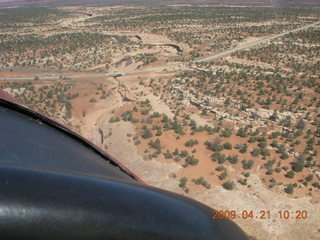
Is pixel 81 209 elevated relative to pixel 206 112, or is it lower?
elevated

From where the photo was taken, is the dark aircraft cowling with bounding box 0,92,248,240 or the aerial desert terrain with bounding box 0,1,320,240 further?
the aerial desert terrain with bounding box 0,1,320,240

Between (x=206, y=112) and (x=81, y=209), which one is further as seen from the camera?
(x=206, y=112)

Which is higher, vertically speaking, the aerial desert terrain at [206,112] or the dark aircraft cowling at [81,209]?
the dark aircraft cowling at [81,209]

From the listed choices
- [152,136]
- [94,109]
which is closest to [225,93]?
[152,136]

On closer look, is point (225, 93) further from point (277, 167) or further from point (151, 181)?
point (151, 181)

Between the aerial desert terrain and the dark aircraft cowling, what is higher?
the dark aircraft cowling

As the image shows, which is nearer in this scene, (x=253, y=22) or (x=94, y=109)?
(x=94, y=109)

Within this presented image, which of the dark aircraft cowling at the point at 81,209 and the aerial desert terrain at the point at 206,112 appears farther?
the aerial desert terrain at the point at 206,112

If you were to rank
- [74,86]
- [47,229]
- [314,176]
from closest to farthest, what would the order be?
[47,229] → [314,176] → [74,86]
